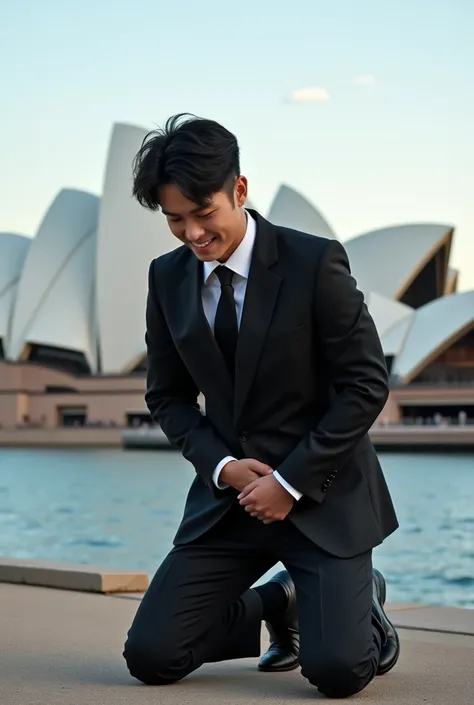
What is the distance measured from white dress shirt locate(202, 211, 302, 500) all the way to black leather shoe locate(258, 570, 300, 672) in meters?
0.40

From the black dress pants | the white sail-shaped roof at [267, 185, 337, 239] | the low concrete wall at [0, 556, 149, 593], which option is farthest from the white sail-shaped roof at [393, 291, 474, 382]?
the black dress pants

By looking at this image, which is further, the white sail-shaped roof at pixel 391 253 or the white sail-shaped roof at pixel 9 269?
the white sail-shaped roof at pixel 9 269

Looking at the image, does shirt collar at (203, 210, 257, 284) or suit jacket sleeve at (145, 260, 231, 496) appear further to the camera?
suit jacket sleeve at (145, 260, 231, 496)

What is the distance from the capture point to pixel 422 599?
27.6ft

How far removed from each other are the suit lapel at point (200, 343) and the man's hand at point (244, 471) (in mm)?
164

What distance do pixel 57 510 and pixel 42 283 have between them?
24.6 metres

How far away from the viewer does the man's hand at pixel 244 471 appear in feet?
→ 9.02

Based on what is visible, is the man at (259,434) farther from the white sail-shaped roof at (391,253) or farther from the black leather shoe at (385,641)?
the white sail-shaped roof at (391,253)

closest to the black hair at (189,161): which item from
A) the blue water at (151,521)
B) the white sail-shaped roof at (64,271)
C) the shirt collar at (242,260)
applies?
the shirt collar at (242,260)

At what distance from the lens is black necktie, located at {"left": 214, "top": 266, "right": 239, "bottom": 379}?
111 inches

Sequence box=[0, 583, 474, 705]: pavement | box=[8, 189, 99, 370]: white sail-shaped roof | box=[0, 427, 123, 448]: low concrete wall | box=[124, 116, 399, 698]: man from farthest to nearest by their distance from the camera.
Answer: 1. box=[0, 427, 123, 448]: low concrete wall
2. box=[8, 189, 99, 370]: white sail-shaped roof
3. box=[124, 116, 399, 698]: man
4. box=[0, 583, 474, 705]: pavement

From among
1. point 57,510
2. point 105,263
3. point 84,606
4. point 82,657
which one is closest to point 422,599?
point 84,606

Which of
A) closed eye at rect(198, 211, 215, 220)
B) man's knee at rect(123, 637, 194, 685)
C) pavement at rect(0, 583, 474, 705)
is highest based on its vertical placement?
closed eye at rect(198, 211, 215, 220)

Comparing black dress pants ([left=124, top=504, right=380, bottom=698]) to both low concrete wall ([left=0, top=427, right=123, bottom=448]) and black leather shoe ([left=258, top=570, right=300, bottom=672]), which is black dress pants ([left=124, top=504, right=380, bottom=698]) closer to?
black leather shoe ([left=258, top=570, right=300, bottom=672])
